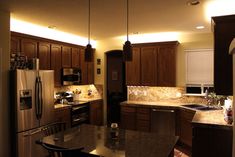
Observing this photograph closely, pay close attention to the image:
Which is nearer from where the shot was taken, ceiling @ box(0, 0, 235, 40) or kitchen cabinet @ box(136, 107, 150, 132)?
ceiling @ box(0, 0, 235, 40)

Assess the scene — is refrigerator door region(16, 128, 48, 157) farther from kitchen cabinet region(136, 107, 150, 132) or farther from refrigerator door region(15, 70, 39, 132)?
kitchen cabinet region(136, 107, 150, 132)

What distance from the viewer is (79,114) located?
5.15 m

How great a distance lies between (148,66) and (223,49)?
118 inches

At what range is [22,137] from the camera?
3.47 meters

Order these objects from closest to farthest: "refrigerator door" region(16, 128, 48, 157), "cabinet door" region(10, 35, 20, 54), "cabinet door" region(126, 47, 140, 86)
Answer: "refrigerator door" region(16, 128, 48, 157) → "cabinet door" region(10, 35, 20, 54) → "cabinet door" region(126, 47, 140, 86)

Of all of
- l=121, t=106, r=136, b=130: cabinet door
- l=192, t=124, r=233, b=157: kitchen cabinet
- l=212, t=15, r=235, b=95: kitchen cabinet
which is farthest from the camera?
l=121, t=106, r=136, b=130: cabinet door

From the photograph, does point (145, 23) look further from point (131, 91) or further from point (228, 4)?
point (131, 91)

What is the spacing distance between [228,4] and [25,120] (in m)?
3.80

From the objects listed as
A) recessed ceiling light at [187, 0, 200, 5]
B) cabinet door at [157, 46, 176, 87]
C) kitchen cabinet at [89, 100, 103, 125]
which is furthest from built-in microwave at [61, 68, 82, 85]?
recessed ceiling light at [187, 0, 200, 5]

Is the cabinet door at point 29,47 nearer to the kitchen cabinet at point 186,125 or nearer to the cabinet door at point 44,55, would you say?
the cabinet door at point 44,55

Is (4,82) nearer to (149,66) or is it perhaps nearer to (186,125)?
(149,66)

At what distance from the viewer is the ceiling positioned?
119 inches

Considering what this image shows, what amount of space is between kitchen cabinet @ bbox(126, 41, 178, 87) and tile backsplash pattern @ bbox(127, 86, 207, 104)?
0.33 metres

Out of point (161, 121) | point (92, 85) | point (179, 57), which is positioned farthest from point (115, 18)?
point (92, 85)
